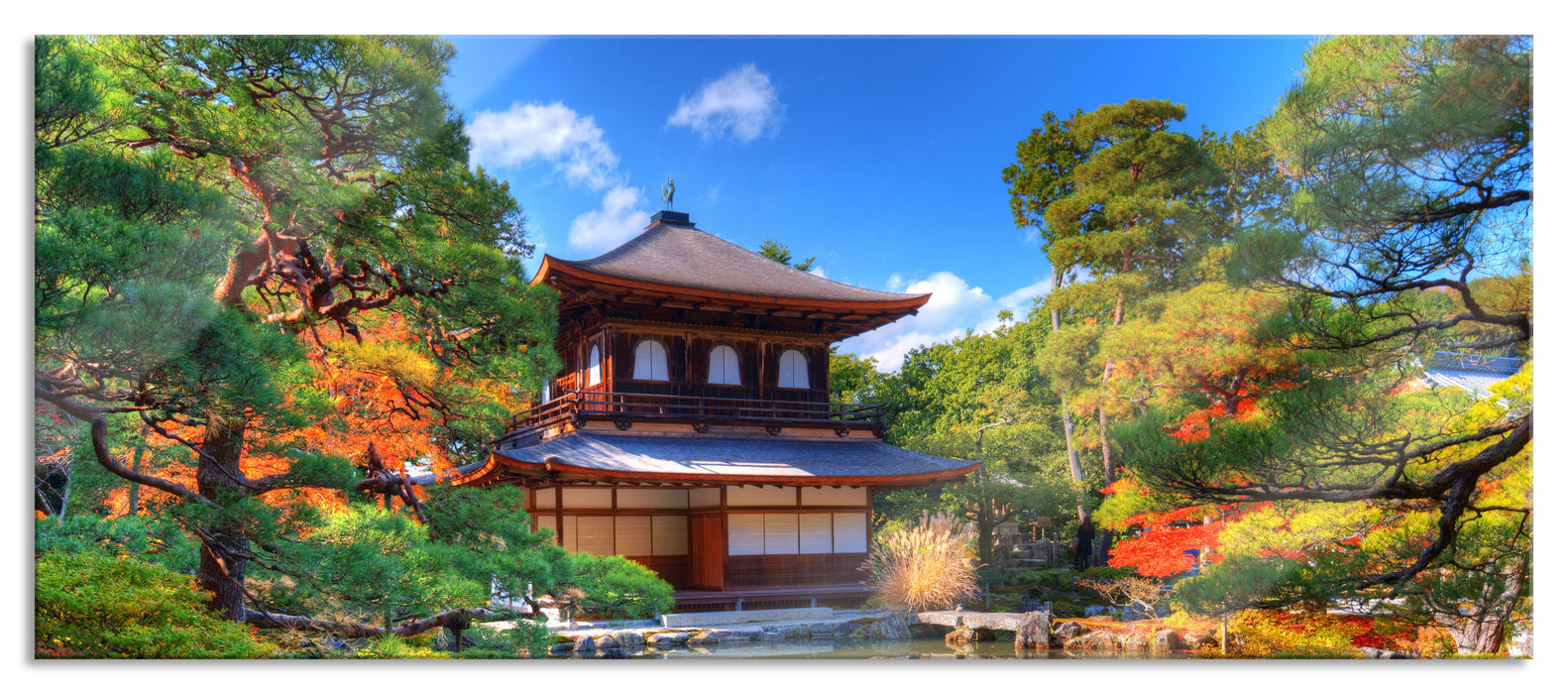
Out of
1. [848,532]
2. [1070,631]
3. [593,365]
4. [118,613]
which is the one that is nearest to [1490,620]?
[1070,631]

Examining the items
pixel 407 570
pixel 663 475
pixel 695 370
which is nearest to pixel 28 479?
pixel 407 570

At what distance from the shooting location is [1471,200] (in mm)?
4020

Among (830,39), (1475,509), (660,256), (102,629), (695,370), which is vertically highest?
(830,39)

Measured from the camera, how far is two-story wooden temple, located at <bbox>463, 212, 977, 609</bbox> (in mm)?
8445

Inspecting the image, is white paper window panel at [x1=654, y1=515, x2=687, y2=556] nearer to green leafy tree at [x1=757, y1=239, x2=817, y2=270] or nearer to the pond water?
the pond water

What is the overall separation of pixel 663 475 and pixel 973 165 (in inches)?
135

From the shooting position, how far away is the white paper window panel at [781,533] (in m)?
8.88

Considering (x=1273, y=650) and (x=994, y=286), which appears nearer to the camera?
(x=1273, y=650)

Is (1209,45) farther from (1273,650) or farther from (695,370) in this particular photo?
(695,370)

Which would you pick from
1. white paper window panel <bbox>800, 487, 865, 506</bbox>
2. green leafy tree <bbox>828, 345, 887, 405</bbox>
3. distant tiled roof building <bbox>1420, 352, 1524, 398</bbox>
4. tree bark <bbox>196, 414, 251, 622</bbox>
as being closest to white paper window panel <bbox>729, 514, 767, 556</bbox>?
white paper window panel <bbox>800, 487, 865, 506</bbox>

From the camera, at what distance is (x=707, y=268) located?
9414mm

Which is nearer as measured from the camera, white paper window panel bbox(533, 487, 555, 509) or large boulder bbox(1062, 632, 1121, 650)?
large boulder bbox(1062, 632, 1121, 650)

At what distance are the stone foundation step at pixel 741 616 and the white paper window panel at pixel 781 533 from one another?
55cm

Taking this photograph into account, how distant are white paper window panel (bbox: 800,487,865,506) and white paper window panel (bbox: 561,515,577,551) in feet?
6.73
